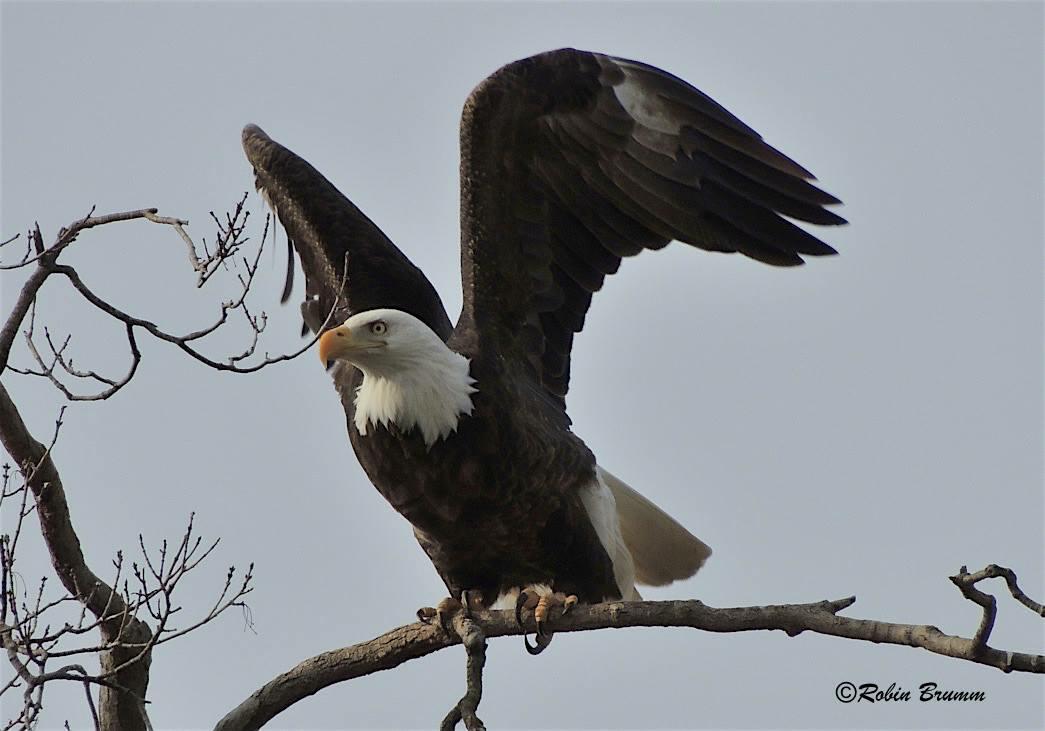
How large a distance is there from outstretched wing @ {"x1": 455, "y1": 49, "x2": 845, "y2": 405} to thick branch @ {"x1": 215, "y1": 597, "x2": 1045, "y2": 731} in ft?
4.03

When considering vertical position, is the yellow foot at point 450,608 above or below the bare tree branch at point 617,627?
above

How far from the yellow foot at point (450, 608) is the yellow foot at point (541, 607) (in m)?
0.17

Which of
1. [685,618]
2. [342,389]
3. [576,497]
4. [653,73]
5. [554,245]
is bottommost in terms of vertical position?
[685,618]

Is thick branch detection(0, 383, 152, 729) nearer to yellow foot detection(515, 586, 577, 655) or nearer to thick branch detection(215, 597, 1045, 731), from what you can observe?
thick branch detection(215, 597, 1045, 731)

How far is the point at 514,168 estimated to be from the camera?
5664mm

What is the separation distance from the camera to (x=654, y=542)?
239 inches

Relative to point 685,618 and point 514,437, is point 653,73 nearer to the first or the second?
point 514,437

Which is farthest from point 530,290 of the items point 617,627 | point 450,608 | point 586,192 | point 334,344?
point 617,627

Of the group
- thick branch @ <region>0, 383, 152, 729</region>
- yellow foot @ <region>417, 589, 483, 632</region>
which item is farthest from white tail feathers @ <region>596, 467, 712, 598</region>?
thick branch @ <region>0, 383, 152, 729</region>

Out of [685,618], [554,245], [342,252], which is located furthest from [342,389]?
[685,618]

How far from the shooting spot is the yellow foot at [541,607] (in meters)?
4.97

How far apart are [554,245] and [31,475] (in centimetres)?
225

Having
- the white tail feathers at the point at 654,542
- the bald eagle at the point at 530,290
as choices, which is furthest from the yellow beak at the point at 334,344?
the white tail feathers at the point at 654,542

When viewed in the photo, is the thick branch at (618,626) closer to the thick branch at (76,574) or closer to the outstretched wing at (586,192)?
the thick branch at (76,574)
